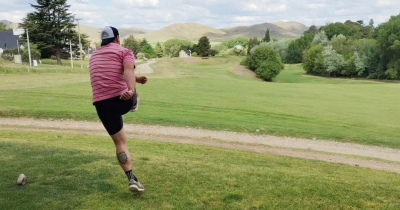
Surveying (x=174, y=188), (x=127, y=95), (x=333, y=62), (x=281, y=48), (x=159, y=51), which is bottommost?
(x=333, y=62)

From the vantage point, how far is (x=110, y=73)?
525 cm

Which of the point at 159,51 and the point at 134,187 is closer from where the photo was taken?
the point at 134,187

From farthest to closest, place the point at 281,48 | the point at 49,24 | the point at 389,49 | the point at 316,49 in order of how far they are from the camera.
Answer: the point at 281,48
the point at 316,49
the point at 389,49
the point at 49,24

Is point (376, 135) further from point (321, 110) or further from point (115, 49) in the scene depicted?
point (115, 49)

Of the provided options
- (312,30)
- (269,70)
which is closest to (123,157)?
(269,70)

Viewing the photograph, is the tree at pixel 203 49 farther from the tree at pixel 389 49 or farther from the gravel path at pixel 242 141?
the gravel path at pixel 242 141

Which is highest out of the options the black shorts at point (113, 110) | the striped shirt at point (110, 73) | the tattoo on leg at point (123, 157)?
the striped shirt at point (110, 73)

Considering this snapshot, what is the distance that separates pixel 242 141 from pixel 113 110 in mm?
10537

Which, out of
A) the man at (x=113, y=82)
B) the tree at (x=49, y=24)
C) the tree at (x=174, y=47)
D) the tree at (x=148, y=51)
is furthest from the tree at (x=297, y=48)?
the man at (x=113, y=82)

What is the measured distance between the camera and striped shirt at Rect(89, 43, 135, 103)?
524 cm

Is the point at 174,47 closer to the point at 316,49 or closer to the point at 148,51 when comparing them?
the point at 148,51

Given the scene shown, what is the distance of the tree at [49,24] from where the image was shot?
71.5 metres

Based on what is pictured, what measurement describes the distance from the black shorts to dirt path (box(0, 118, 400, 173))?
8.82 metres

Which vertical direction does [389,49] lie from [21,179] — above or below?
above
